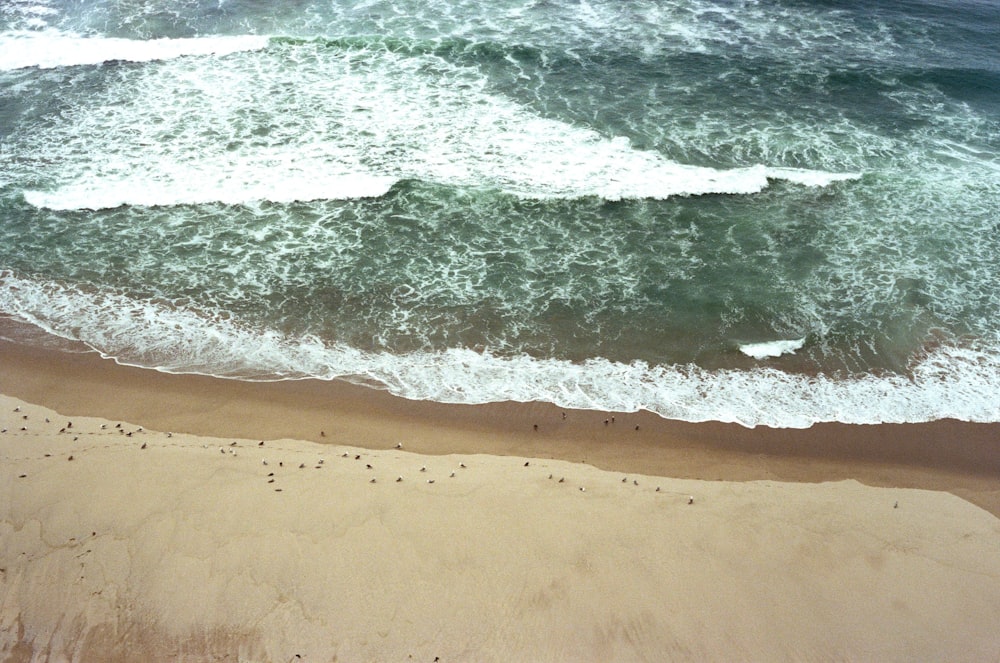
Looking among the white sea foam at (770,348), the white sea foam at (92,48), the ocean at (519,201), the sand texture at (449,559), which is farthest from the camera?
the white sea foam at (92,48)

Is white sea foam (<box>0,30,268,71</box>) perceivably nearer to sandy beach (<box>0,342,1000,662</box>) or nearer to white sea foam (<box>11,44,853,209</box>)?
white sea foam (<box>11,44,853,209</box>)

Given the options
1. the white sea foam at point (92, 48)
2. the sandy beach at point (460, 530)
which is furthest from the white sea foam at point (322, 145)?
the sandy beach at point (460, 530)

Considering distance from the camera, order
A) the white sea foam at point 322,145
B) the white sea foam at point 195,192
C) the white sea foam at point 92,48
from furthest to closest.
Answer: the white sea foam at point 92,48 → the white sea foam at point 322,145 → the white sea foam at point 195,192

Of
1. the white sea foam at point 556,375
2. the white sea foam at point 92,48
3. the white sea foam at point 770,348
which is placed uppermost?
the white sea foam at point 92,48

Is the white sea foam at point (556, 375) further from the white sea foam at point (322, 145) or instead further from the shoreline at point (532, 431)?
the white sea foam at point (322, 145)

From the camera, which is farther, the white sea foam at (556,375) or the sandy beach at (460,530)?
the white sea foam at (556,375)

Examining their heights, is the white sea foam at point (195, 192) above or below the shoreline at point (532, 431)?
above
